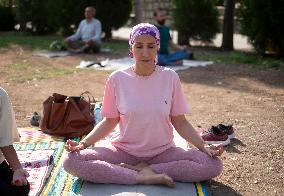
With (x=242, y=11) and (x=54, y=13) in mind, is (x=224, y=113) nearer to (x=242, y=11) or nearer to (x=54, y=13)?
(x=242, y=11)

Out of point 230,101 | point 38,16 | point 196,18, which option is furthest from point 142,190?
point 38,16

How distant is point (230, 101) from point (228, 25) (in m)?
6.64

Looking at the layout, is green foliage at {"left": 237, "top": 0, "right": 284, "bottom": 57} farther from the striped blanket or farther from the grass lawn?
the striped blanket

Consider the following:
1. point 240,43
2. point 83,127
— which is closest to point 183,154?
point 83,127

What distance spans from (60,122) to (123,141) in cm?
156

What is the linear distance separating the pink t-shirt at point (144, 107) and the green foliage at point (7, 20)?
15937mm

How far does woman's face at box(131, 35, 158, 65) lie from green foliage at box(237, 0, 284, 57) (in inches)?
309

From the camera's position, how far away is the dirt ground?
13.9 ft

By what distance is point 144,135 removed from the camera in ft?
12.8

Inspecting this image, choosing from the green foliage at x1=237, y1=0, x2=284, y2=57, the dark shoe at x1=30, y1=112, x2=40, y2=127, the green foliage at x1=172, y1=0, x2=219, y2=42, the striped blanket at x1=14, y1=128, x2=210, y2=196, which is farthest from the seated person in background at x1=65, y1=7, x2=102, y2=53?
the striped blanket at x1=14, y1=128, x2=210, y2=196

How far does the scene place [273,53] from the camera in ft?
39.5

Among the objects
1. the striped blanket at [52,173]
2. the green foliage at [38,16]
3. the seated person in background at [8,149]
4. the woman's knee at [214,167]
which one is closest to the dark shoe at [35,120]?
the striped blanket at [52,173]

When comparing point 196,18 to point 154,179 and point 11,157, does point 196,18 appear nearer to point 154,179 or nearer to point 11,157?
point 154,179

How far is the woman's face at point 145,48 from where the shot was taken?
3775 mm
